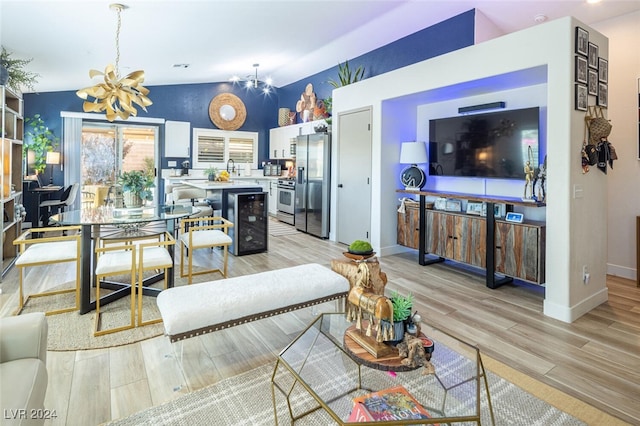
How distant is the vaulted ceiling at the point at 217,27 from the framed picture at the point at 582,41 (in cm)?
137

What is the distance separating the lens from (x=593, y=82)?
10.0 feet

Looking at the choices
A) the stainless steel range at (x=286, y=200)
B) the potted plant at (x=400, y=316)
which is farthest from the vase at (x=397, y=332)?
the stainless steel range at (x=286, y=200)

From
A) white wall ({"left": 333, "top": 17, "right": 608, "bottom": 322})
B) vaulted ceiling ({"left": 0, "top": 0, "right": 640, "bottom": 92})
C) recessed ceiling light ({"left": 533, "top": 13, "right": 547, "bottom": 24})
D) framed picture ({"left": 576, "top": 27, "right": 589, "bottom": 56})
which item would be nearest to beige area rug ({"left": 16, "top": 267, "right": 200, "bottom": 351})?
vaulted ceiling ({"left": 0, "top": 0, "right": 640, "bottom": 92})

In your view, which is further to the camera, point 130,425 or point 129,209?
point 129,209

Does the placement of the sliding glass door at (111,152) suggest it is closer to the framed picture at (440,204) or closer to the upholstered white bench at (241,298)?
the upholstered white bench at (241,298)

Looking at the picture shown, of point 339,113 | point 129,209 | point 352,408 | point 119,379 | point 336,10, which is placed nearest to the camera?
point 352,408

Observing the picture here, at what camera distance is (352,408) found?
54.9 inches

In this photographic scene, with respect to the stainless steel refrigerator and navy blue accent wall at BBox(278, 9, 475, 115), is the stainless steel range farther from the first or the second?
navy blue accent wall at BBox(278, 9, 475, 115)

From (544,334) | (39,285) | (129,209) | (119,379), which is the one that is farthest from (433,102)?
(39,285)

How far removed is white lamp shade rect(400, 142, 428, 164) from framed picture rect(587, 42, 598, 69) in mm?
1965

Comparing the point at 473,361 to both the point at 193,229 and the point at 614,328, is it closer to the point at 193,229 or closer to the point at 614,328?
the point at 614,328

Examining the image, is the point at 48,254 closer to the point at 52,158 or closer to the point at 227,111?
the point at 52,158

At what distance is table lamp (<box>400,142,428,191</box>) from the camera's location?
4703 mm

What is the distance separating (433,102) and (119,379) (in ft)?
15.2
